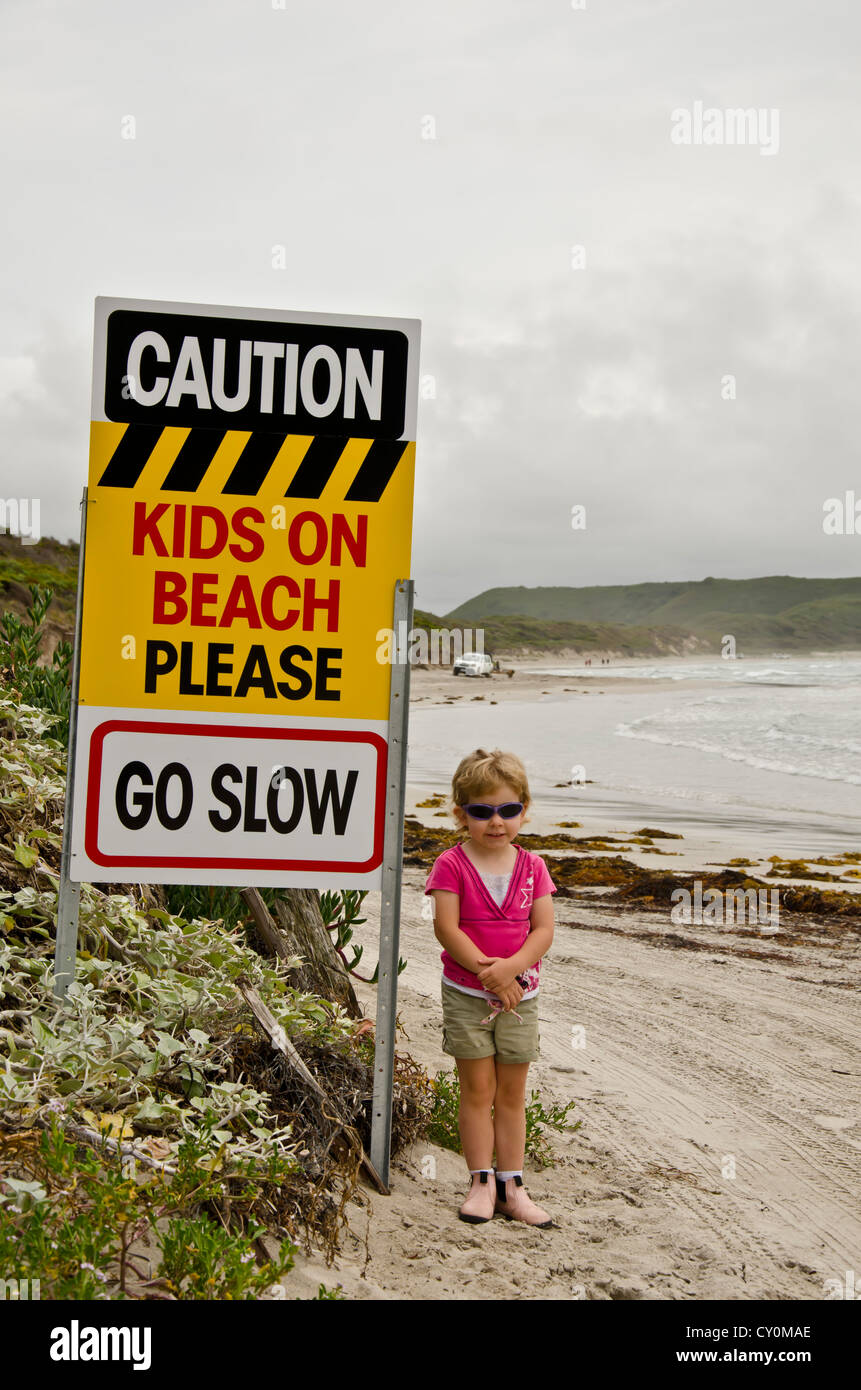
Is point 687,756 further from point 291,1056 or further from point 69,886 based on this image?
point 69,886

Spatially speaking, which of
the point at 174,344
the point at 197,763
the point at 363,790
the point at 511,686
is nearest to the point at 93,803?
the point at 197,763

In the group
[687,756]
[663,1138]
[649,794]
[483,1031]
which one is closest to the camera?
[483,1031]

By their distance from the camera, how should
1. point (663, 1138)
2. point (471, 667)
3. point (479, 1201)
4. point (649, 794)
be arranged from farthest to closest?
point (471, 667)
point (649, 794)
point (663, 1138)
point (479, 1201)

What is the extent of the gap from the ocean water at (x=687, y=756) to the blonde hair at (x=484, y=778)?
10.3 meters

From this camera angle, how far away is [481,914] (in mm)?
3812

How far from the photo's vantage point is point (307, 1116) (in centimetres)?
361

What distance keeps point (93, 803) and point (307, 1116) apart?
4.05 ft

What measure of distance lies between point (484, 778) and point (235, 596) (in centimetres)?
105

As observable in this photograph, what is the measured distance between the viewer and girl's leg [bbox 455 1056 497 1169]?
12.3 feet

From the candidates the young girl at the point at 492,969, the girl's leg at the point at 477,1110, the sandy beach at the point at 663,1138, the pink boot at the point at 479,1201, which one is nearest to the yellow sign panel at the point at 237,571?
the young girl at the point at 492,969

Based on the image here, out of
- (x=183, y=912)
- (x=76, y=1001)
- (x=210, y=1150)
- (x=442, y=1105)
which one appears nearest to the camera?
(x=210, y=1150)

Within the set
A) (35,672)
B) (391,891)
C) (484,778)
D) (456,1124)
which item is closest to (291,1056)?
(391,891)

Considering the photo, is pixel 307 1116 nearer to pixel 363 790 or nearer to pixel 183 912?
pixel 363 790

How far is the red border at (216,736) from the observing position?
373 centimetres
